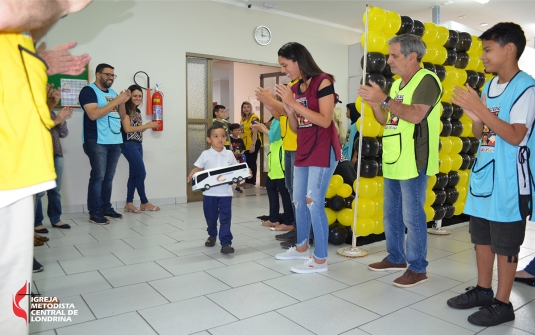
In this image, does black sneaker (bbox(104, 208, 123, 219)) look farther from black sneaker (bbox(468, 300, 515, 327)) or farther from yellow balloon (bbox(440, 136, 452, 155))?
black sneaker (bbox(468, 300, 515, 327))

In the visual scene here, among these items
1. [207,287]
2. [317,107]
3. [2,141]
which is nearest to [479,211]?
[317,107]

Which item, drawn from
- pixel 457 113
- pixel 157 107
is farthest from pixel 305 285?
pixel 157 107

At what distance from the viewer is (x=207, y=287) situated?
2617 millimetres

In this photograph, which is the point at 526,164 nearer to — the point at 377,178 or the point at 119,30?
the point at 377,178

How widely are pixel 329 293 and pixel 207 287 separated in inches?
30.9

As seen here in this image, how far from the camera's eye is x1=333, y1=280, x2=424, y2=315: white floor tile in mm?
2336

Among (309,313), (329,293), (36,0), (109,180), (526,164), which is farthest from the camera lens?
(109,180)

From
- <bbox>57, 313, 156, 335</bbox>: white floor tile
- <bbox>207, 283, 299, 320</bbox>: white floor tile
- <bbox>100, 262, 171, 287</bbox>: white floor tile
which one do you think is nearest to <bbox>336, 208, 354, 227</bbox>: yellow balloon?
<bbox>207, 283, 299, 320</bbox>: white floor tile

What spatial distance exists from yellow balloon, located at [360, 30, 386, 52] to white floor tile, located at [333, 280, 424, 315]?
1.86m

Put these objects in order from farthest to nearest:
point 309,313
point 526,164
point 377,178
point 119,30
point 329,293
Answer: point 119,30, point 377,178, point 329,293, point 309,313, point 526,164

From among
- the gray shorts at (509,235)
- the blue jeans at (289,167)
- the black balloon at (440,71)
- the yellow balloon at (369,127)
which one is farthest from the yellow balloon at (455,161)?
the gray shorts at (509,235)

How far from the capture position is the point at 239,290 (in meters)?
2.57

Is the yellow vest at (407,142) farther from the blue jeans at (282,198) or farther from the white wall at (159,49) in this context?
the white wall at (159,49)

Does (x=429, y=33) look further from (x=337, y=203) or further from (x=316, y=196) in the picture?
(x=316, y=196)
